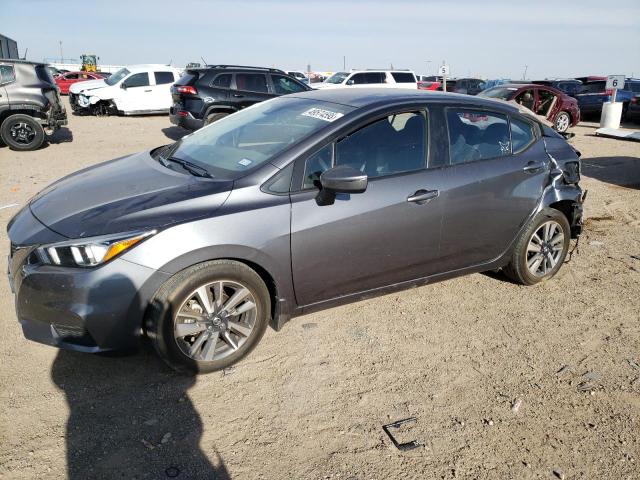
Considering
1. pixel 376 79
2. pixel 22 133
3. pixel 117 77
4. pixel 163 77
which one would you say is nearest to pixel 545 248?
pixel 22 133

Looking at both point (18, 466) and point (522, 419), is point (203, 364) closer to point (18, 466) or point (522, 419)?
point (18, 466)

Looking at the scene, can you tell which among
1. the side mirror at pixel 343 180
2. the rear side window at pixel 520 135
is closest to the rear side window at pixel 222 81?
the rear side window at pixel 520 135

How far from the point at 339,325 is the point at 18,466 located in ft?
7.03

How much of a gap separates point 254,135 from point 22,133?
9.47 metres

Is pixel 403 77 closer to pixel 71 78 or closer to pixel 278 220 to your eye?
pixel 278 220

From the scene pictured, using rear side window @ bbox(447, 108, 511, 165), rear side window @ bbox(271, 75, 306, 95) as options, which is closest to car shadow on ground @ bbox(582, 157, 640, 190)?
rear side window @ bbox(447, 108, 511, 165)

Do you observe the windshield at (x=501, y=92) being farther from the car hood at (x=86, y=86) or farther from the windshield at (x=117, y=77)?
the car hood at (x=86, y=86)

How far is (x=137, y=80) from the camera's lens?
18562mm

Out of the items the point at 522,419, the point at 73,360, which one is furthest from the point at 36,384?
the point at 522,419

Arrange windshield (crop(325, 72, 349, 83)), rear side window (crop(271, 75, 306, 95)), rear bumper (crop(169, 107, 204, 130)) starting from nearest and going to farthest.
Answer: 1. rear bumper (crop(169, 107, 204, 130))
2. rear side window (crop(271, 75, 306, 95))
3. windshield (crop(325, 72, 349, 83))

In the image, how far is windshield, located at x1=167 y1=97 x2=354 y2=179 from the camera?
3426 millimetres

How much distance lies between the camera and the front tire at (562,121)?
50.7 feet

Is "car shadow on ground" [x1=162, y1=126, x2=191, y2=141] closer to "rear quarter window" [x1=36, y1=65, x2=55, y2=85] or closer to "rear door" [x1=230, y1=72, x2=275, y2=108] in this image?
"rear door" [x1=230, y1=72, x2=275, y2=108]

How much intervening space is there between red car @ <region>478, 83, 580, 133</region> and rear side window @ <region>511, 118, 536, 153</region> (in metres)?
10.1
